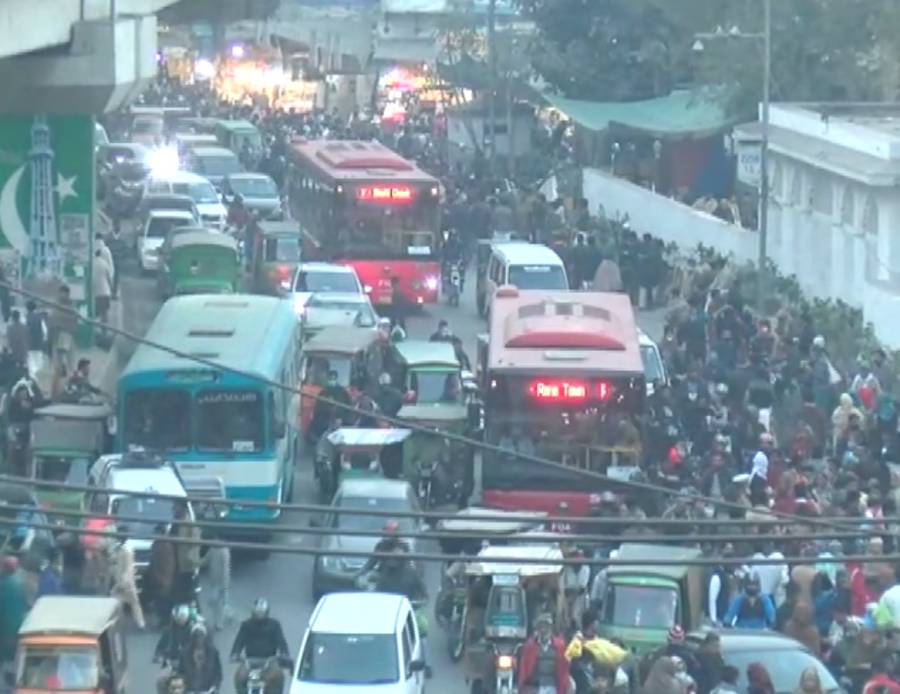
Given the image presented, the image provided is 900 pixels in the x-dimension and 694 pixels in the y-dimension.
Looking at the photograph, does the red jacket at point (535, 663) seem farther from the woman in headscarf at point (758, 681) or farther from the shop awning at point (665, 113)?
the shop awning at point (665, 113)

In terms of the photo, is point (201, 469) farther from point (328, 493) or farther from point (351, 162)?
point (351, 162)

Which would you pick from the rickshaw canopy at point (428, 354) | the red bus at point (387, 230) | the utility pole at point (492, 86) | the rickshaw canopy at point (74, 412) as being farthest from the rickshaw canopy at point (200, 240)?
the utility pole at point (492, 86)

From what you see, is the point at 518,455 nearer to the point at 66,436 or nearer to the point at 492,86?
the point at 66,436

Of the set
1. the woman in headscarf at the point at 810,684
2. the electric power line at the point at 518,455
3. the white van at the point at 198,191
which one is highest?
the electric power line at the point at 518,455

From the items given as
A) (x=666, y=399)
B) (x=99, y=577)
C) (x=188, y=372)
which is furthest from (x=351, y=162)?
(x=99, y=577)

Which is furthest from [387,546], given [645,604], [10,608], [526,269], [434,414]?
[526,269]

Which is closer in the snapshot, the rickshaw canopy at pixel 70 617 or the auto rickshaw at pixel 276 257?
the rickshaw canopy at pixel 70 617
